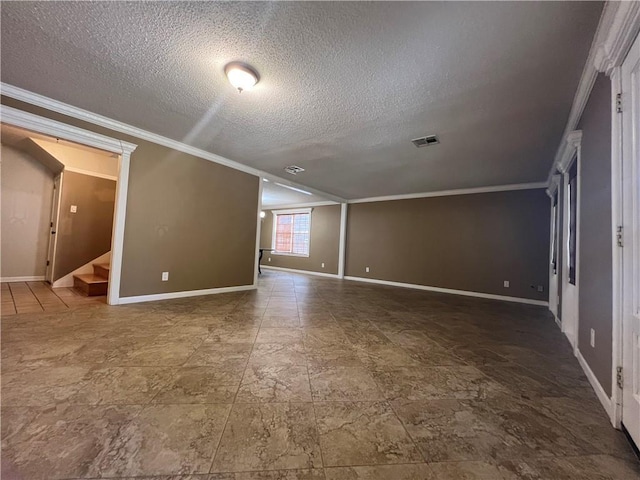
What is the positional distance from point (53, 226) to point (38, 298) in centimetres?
173

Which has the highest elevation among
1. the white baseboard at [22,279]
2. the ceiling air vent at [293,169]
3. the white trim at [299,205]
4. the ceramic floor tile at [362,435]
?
the ceiling air vent at [293,169]

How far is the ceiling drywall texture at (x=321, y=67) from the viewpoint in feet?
5.22

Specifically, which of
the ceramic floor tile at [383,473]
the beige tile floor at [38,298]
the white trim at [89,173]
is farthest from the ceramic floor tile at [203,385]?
the white trim at [89,173]

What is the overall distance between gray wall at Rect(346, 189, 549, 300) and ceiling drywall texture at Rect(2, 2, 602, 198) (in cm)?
178

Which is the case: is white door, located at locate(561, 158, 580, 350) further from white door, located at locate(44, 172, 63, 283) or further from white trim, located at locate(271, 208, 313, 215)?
white door, located at locate(44, 172, 63, 283)

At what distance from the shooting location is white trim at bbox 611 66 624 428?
135 cm


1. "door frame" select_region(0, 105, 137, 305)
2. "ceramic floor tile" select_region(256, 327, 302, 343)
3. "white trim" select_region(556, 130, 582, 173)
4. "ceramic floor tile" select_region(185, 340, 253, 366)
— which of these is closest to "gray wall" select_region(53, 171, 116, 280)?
"door frame" select_region(0, 105, 137, 305)

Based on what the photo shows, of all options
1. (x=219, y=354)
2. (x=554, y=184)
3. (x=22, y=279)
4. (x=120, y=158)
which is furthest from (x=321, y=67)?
(x=22, y=279)

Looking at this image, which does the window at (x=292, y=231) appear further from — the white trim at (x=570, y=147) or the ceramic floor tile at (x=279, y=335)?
the white trim at (x=570, y=147)

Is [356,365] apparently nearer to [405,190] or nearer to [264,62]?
[264,62]

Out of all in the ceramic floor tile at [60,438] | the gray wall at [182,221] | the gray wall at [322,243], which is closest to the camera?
the ceramic floor tile at [60,438]

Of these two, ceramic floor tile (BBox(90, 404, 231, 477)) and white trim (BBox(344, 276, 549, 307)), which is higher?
white trim (BBox(344, 276, 549, 307))

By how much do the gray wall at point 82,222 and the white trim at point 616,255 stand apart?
6480 mm

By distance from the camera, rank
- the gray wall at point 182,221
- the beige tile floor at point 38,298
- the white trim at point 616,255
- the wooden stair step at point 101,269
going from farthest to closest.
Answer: the wooden stair step at point 101,269, the gray wall at point 182,221, the beige tile floor at point 38,298, the white trim at point 616,255
